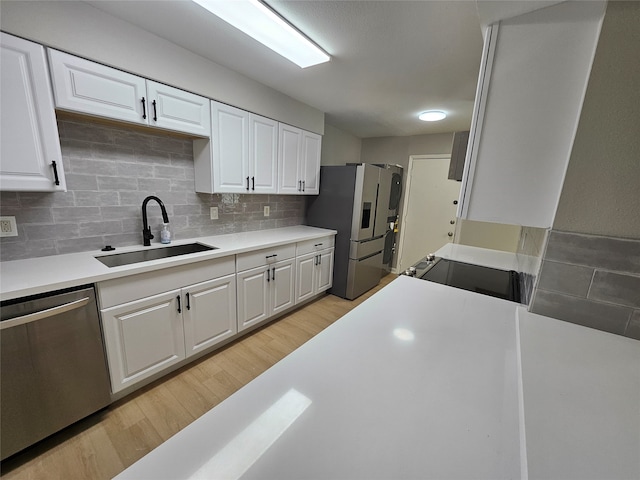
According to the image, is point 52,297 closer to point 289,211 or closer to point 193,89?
point 193,89

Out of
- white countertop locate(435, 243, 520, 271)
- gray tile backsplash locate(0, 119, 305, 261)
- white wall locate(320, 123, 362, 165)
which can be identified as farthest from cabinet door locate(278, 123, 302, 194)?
white countertop locate(435, 243, 520, 271)

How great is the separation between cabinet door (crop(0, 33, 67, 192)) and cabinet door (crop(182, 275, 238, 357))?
983mm

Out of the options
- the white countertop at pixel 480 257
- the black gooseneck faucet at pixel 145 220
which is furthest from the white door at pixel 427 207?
the black gooseneck faucet at pixel 145 220

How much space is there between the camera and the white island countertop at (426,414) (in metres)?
0.44

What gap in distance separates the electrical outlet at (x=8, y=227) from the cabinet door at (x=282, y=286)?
164 centimetres

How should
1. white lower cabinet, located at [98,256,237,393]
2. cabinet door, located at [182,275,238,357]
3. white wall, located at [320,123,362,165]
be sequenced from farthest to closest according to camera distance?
1. white wall, located at [320,123,362,165]
2. cabinet door, located at [182,275,238,357]
3. white lower cabinet, located at [98,256,237,393]

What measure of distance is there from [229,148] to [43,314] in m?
1.58

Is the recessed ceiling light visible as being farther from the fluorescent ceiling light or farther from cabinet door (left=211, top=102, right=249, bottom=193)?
cabinet door (left=211, top=102, right=249, bottom=193)

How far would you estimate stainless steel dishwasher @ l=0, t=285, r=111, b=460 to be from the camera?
1.14m

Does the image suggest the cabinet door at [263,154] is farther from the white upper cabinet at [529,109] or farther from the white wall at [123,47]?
the white upper cabinet at [529,109]

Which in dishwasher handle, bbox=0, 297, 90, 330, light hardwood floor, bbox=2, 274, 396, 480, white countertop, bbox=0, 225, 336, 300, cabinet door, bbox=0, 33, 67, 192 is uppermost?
cabinet door, bbox=0, 33, 67, 192

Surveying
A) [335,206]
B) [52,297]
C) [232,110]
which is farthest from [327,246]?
[52,297]

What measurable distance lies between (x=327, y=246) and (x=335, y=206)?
1.69 ft

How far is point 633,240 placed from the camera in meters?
0.74
